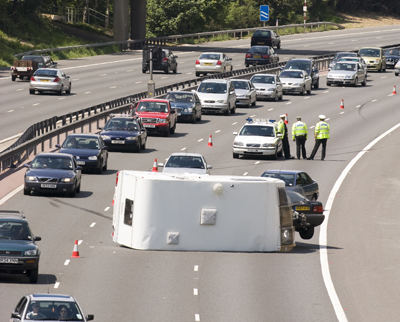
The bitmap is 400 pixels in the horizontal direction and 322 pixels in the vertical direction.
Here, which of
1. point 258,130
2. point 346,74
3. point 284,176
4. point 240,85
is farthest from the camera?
point 346,74

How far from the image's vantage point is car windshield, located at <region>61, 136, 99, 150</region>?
3188 cm

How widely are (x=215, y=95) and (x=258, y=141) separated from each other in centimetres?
1183

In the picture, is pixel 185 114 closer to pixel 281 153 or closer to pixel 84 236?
pixel 281 153

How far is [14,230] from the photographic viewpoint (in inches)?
727

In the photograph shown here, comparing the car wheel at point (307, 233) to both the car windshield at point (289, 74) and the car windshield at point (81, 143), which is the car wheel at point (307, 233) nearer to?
the car windshield at point (81, 143)

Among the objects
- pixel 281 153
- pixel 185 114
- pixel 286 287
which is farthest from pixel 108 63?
pixel 286 287

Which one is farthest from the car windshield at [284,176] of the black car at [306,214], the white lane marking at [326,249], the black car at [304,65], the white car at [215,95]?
the black car at [304,65]

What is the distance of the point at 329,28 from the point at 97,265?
292 feet

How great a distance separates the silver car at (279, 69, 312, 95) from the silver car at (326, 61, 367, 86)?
13.6 ft

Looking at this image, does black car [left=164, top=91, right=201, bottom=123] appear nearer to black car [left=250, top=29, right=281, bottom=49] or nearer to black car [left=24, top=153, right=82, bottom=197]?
black car [left=24, top=153, right=82, bottom=197]

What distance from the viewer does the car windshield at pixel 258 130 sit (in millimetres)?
36438

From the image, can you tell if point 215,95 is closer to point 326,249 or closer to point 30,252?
point 326,249

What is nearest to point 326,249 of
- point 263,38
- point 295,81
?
point 295,81

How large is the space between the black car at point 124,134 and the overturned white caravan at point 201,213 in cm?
1390
